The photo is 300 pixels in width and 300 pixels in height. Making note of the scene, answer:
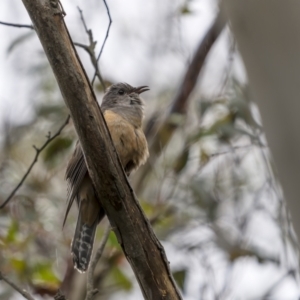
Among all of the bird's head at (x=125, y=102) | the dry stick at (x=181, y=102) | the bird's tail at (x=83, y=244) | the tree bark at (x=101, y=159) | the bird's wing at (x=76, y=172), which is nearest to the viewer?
the tree bark at (x=101, y=159)

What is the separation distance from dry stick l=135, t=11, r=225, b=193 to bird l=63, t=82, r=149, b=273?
0.99 metres

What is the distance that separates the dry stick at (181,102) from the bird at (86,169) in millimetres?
986

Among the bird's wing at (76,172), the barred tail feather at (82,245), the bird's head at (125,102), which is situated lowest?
the barred tail feather at (82,245)

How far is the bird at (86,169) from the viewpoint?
4699 millimetres

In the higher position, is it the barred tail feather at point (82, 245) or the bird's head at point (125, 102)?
the bird's head at point (125, 102)

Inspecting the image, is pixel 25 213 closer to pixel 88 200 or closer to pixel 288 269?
pixel 88 200

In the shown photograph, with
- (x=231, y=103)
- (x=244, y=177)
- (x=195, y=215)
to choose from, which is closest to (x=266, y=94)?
(x=231, y=103)

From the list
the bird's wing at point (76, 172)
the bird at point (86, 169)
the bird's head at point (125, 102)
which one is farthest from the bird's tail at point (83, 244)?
the bird's head at point (125, 102)

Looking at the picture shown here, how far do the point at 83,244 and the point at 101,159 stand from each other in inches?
58.0

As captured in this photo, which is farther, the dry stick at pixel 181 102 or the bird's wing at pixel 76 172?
the dry stick at pixel 181 102

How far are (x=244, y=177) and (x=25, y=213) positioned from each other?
2.38 m

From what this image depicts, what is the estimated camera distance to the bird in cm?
470

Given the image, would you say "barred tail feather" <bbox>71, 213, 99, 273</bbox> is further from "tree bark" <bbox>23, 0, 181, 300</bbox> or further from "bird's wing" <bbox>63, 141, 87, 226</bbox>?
"tree bark" <bbox>23, 0, 181, 300</bbox>

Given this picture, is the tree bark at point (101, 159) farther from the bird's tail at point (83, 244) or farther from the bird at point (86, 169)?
the bird's tail at point (83, 244)
